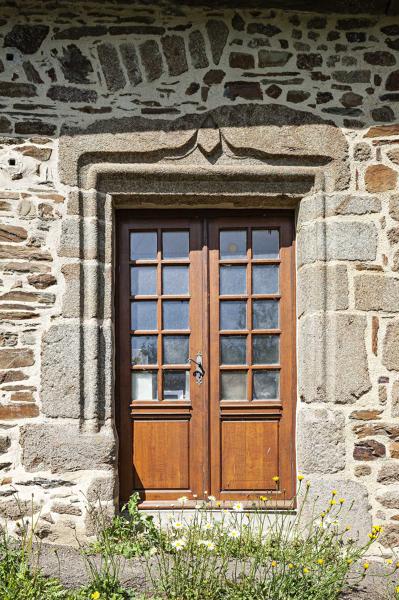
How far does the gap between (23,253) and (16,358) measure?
2.26 feet

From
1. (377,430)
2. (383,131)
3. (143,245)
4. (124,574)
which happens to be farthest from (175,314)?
(383,131)

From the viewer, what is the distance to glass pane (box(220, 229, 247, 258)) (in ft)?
12.5

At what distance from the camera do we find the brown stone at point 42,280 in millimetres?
3500

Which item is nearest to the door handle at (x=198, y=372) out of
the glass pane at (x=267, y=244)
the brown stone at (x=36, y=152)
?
the glass pane at (x=267, y=244)

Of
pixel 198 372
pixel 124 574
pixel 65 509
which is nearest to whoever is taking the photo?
pixel 124 574

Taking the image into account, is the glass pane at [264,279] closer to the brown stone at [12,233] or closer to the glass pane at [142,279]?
the glass pane at [142,279]

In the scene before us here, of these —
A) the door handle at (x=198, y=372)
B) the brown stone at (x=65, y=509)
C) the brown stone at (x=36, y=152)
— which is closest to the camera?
the brown stone at (x=65, y=509)

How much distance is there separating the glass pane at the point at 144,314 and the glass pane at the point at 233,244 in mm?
619

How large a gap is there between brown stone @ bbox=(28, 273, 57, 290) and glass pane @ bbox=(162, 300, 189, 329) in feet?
2.58

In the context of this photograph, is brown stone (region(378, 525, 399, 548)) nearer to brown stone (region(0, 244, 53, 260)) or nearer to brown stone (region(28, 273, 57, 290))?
brown stone (region(28, 273, 57, 290))

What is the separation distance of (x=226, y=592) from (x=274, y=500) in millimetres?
1127

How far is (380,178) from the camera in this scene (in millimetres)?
3557

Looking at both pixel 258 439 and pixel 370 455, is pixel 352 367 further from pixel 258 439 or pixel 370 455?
pixel 258 439

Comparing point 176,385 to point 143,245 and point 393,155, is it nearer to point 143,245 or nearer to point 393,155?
point 143,245
